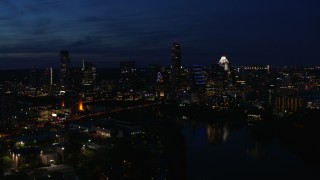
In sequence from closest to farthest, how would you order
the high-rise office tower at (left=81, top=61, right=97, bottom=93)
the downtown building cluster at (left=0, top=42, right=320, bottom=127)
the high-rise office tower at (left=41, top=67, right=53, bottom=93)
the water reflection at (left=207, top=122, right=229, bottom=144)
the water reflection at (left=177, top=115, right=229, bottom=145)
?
the water reflection at (left=177, top=115, right=229, bottom=145) < the water reflection at (left=207, top=122, right=229, bottom=144) < the downtown building cluster at (left=0, top=42, right=320, bottom=127) < the high-rise office tower at (left=81, top=61, right=97, bottom=93) < the high-rise office tower at (left=41, top=67, right=53, bottom=93)

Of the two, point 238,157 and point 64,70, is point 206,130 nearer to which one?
point 238,157

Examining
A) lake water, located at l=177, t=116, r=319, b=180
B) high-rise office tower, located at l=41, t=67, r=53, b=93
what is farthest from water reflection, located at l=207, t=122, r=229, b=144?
high-rise office tower, located at l=41, t=67, r=53, b=93

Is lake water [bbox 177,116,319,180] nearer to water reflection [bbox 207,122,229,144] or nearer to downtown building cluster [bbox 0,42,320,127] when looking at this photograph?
water reflection [bbox 207,122,229,144]

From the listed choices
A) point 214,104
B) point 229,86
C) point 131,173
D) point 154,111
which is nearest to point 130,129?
point 131,173

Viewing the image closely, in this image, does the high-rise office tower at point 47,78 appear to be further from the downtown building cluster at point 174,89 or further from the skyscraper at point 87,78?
the skyscraper at point 87,78

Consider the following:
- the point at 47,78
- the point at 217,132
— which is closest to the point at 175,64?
the point at 47,78

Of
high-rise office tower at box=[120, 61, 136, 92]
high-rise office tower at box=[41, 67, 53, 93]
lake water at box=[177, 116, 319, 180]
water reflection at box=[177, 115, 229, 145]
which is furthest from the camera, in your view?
high-rise office tower at box=[41, 67, 53, 93]

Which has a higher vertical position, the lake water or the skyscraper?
the skyscraper

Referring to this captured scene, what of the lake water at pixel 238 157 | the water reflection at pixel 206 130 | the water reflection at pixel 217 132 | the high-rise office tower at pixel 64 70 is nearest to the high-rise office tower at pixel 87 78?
the high-rise office tower at pixel 64 70
